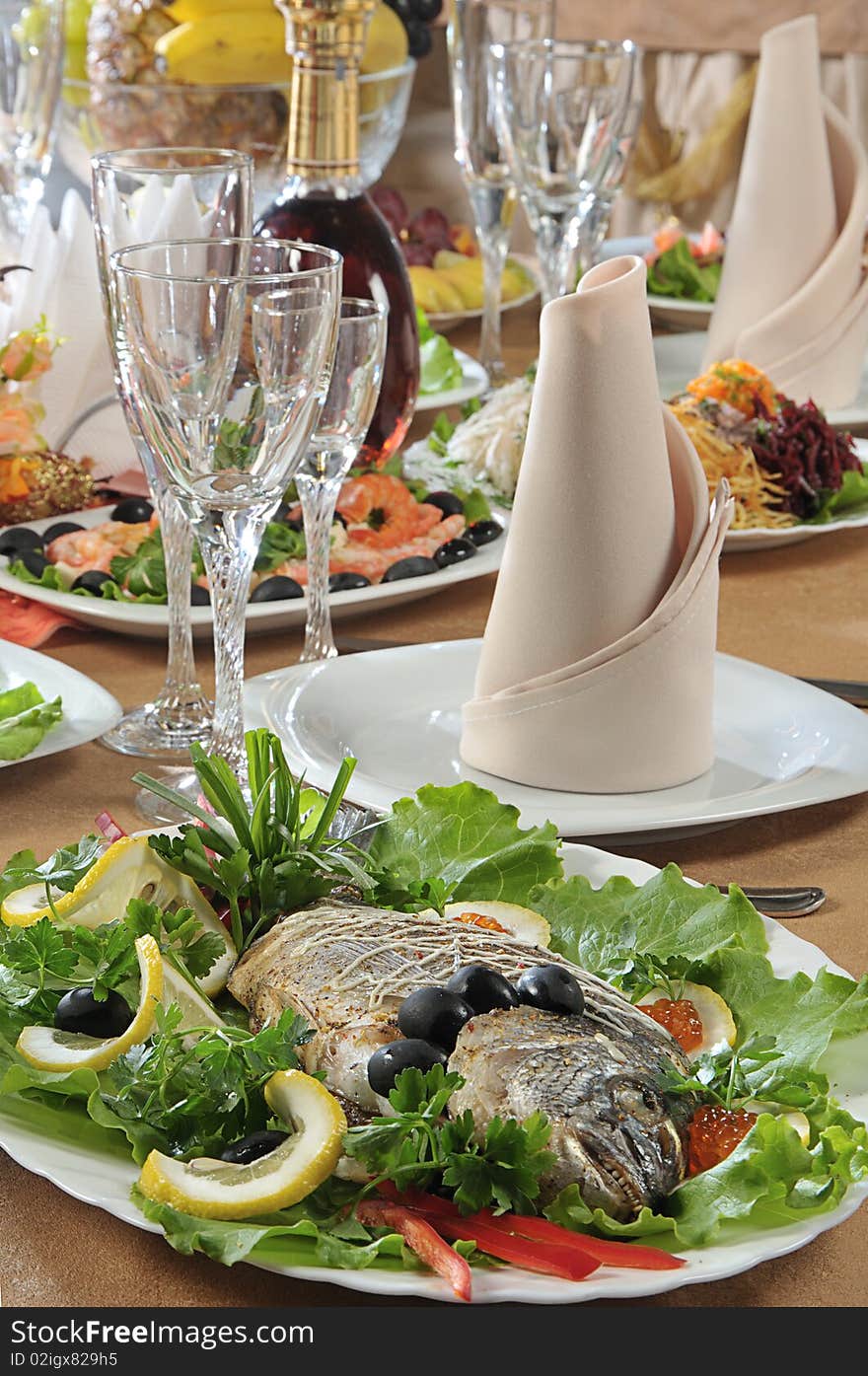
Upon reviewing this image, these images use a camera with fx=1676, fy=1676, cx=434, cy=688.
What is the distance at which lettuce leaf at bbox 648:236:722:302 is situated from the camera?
236 cm

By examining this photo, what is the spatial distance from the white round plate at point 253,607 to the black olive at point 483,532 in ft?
0.17

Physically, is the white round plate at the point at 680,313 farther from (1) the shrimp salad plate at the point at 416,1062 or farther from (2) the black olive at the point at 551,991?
(2) the black olive at the point at 551,991

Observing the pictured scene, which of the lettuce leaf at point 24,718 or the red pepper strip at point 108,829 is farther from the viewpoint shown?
the lettuce leaf at point 24,718

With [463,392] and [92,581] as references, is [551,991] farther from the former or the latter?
[463,392]

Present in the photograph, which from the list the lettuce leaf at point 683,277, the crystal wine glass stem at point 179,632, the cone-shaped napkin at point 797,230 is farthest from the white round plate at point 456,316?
the crystal wine glass stem at point 179,632

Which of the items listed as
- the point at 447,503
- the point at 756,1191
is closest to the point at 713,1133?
the point at 756,1191

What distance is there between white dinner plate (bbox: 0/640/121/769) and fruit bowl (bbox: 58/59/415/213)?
929mm

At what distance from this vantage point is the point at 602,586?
103 cm

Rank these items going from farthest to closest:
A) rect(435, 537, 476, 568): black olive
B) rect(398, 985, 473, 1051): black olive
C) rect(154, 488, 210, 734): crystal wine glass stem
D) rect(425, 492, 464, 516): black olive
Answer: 1. rect(425, 492, 464, 516): black olive
2. rect(435, 537, 476, 568): black olive
3. rect(154, 488, 210, 734): crystal wine glass stem
4. rect(398, 985, 473, 1051): black olive

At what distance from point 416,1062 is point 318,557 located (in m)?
0.64

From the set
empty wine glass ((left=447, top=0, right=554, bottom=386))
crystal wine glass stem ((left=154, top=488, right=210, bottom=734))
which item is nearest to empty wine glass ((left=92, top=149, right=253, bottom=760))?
crystal wine glass stem ((left=154, top=488, right=210, bottom=734))

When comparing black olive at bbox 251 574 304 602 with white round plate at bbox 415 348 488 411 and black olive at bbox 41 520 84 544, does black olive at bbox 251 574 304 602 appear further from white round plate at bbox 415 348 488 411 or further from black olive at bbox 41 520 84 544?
white round plate at bbox 415 348 488 411

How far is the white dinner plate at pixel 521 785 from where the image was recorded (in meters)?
0.98

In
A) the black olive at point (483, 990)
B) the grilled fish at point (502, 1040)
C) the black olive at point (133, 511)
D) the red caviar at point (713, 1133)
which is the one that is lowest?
the black olive at point (133, 511)
